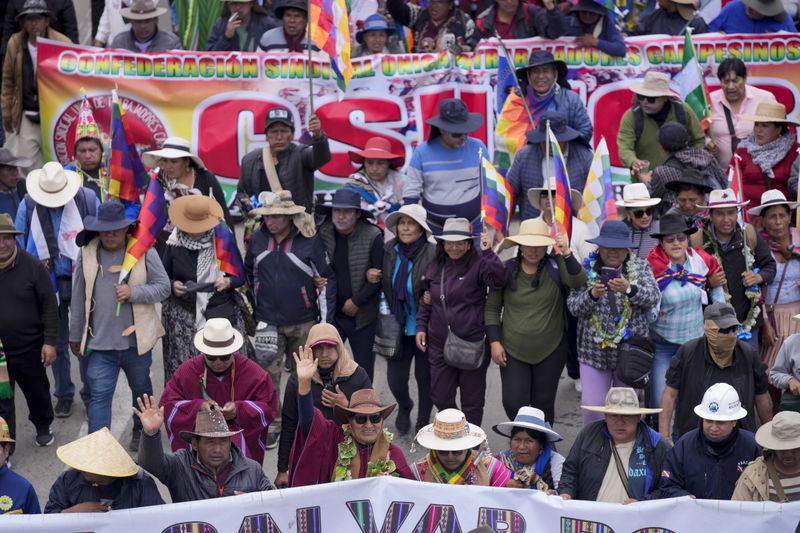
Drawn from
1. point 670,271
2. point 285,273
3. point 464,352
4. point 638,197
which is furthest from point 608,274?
point 285,273

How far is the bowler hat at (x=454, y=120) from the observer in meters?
11.8

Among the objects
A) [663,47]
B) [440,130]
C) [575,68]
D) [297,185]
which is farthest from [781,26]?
[297,185]

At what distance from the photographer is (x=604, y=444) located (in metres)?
8.82

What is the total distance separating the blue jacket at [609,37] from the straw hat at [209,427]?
6.91 metres

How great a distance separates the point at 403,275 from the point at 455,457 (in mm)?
2635

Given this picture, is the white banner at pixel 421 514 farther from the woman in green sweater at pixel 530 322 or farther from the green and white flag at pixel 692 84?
the green and white flag at pixel 692 84

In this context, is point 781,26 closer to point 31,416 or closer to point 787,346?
point 787,346

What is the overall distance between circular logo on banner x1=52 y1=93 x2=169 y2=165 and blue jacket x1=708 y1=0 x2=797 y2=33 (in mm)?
5699

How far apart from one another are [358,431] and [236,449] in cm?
77

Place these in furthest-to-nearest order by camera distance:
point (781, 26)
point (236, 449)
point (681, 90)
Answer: point (781, 26) < point (681, 90) < point (236, 449)

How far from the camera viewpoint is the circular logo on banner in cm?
1411

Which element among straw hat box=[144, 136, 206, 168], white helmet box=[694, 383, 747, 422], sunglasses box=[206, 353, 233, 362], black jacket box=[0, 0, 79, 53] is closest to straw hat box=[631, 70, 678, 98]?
straw hat box=[144, 136, 206, 168]

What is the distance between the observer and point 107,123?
46.3 feet

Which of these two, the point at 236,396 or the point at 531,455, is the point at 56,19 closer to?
the point at 236,396
